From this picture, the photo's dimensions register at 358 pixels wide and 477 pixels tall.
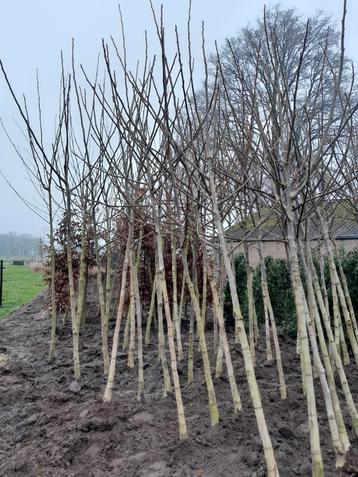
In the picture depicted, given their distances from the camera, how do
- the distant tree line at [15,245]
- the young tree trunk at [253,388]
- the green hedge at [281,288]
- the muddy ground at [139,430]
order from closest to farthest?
the young tree trunk at [253,388] < the muddy ground at [139,430] < the green hedge at [281,288] < the distant tree line at [15,245]

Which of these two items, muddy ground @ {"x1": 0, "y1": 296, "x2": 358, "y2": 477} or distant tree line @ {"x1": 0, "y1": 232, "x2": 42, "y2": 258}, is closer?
muddy ground @ {"x1": 0, "y1": 296, "x2": 358, "y2": 477}

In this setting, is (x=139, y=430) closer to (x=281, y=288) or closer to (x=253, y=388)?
(x=253, y=388)

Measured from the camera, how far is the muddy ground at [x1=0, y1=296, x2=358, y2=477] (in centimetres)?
247

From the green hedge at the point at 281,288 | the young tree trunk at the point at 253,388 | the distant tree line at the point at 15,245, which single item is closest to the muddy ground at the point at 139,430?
the young tree trunk at the point at 253,388

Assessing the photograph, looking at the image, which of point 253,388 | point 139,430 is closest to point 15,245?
point 139,430

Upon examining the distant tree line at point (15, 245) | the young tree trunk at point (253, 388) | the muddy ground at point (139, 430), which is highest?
the distant tree line at point (15, 245)

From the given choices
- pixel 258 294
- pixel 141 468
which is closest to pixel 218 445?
pixel 141 468

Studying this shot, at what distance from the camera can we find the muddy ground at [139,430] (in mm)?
2473

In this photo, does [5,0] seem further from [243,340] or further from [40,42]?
[243,340]

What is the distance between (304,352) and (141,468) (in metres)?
1.22

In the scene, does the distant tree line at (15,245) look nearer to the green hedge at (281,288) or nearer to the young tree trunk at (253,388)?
the green hedge at (281,288)

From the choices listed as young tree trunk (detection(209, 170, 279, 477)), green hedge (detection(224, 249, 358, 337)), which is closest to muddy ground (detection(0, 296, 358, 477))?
young tree trunk (detection(209, 170, 279, 477))

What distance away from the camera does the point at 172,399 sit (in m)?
3.54

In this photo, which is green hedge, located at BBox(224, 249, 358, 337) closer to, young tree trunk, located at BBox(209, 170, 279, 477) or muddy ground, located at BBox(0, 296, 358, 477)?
muddy ground, located at BBox(0, 296, 358, 477)
